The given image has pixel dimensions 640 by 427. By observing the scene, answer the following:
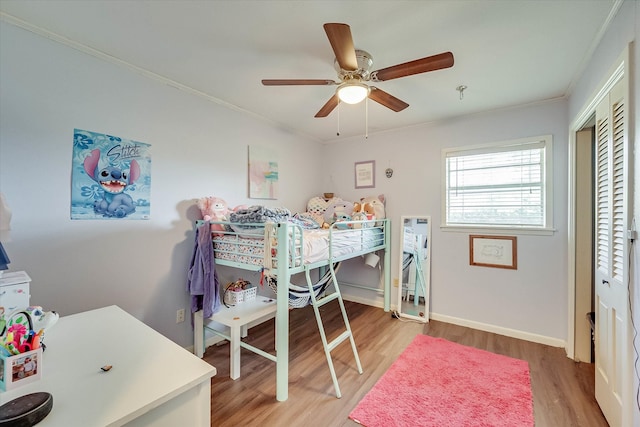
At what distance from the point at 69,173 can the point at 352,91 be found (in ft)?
6.36

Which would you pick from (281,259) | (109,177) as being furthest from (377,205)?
(109,177)

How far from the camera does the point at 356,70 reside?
64.6 inches

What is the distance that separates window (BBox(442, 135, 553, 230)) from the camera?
2.62 metres

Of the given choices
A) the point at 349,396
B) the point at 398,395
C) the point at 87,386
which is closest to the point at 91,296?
the point at 87,386

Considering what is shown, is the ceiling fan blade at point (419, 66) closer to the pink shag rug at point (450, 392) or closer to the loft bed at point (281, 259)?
the loft bed at point (281, 259)

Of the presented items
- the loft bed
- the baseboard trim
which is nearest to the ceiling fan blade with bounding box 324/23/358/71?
the loft bed

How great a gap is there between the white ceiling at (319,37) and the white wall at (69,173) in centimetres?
19

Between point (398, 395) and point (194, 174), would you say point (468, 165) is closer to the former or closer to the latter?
point (398, 395)

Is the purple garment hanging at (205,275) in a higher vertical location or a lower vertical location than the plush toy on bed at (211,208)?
lower

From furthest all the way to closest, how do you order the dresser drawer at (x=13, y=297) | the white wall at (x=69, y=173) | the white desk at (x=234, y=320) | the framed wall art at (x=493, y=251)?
1. the framed wall art at (x=493, y=251)
2. the white desk at (x=234, y=320)
3. the white wall at (x=69, y=173)
4. the dresser drawer at (x=13, y=297)

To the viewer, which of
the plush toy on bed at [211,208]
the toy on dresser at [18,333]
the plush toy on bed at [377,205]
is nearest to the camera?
A: the toy on dresser at [18,333]

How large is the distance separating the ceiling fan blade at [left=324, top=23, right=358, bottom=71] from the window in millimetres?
2016

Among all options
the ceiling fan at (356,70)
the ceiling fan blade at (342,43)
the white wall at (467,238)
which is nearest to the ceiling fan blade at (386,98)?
the ceiling fan at (356,70)

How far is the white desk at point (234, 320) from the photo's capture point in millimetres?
2016
